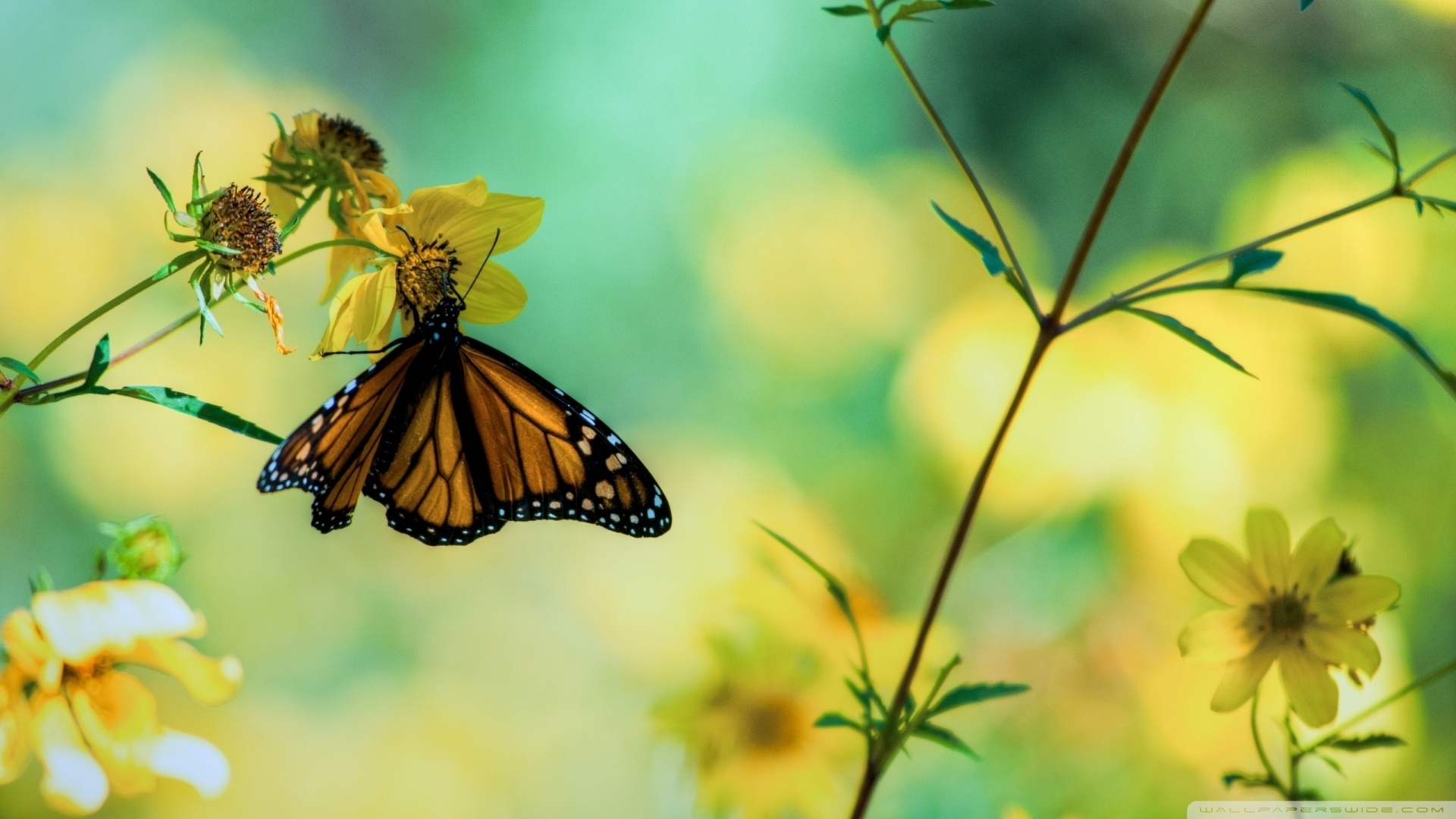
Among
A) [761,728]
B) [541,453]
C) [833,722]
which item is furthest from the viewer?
Result: [761,728]

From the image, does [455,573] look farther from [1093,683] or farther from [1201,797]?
[1201,797]

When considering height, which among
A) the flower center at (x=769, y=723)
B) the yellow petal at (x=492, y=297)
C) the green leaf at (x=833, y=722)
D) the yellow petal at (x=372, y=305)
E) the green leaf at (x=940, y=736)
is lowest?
the green leaf at (x=940, y=736)

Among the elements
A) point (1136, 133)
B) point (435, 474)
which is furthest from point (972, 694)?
point (435, 474)

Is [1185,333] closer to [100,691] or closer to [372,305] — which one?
[372,305]

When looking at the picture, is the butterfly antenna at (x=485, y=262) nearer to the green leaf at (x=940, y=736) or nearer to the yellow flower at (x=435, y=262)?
the yellow flower at (x=435, y=262)

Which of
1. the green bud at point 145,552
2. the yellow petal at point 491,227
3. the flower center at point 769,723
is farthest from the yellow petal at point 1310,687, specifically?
the green bud at point 145,552

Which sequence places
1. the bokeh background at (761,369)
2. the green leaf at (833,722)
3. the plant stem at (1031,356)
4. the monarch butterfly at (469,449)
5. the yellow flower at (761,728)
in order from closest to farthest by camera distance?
the plant stem at (1031,356), the green leaf at (833,722), the monarch butterfly at (469,449), the yellow flower at (761,728), the bokeh background at (761,369)

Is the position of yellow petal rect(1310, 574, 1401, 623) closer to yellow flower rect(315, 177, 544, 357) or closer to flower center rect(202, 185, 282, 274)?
yellow flower rect(315, 177, 544, 357)
